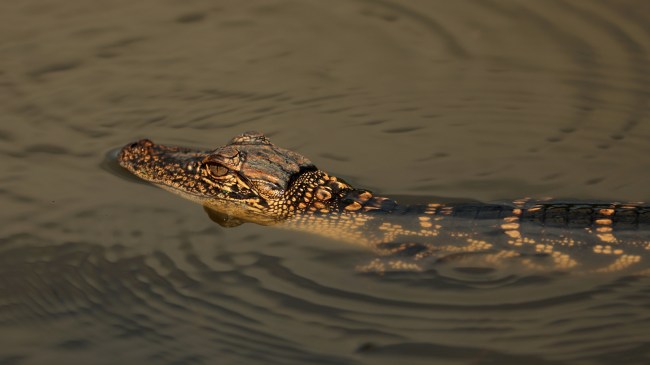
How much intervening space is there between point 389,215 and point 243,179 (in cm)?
116

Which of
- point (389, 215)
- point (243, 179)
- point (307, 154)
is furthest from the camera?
point (307, 154)

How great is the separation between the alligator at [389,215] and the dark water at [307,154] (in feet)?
0.53

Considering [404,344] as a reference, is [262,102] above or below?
above

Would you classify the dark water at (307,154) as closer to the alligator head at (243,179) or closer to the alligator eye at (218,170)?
the alligator head at (243,179)

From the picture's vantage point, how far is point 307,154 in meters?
7.65

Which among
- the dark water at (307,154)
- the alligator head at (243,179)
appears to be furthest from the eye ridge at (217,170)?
the dark water at (307,154)

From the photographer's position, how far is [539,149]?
7602 mm

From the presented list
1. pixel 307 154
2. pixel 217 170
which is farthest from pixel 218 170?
pixel 307 154

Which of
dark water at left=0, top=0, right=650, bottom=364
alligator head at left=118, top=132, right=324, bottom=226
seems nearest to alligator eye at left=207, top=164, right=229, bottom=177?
alligator head at left=118, top=132, right=324, bottom=226

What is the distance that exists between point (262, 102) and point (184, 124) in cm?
80

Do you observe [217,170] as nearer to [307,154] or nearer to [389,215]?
[307,154]

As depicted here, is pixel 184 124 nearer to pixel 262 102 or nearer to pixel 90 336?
pixel 262 102

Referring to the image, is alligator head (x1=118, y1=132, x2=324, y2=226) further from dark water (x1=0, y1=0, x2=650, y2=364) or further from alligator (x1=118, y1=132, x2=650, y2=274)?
dark water (x1=0, y1=0, x2=650, y2=364)

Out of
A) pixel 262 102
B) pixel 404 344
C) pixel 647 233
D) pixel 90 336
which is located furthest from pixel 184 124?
pixel 647 233
